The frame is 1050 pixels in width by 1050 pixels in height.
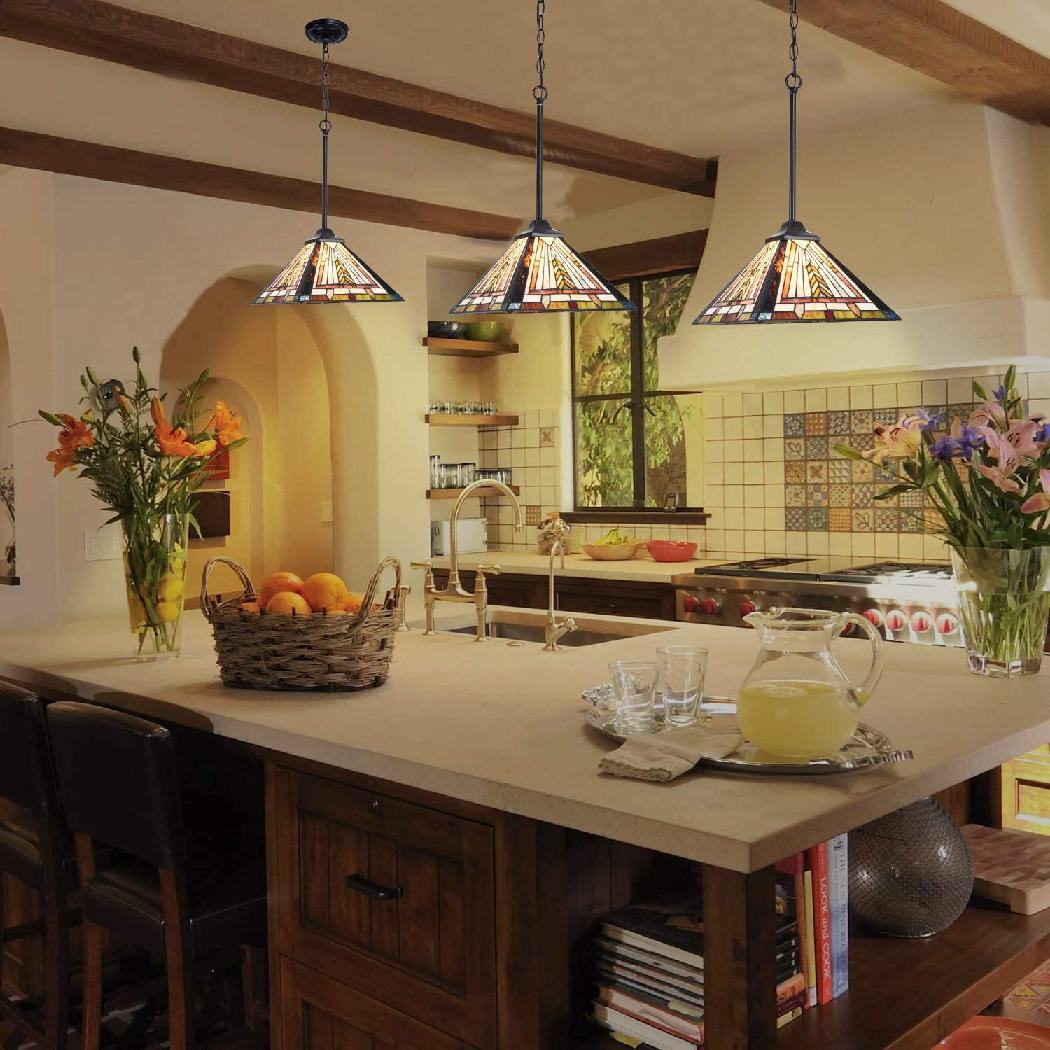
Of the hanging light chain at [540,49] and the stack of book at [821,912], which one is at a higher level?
the hanging light chain at [540,49]

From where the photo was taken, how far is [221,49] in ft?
11.6

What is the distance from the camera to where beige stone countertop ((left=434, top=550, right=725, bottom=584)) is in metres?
5.15

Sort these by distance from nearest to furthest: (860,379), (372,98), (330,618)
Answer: (330,618), (372,98), (860,379)

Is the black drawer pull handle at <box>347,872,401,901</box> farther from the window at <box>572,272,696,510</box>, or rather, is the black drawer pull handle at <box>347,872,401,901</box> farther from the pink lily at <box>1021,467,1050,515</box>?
the window at <box>572,272,696,510</box>

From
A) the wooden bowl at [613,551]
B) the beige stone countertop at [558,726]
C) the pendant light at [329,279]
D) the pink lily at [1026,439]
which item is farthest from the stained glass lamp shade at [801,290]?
the wooden bowl at [613,551]

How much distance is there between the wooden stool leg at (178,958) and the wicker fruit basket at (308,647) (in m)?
0.47

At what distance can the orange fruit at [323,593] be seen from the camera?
8.36ft

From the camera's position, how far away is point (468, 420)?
622 centimetres

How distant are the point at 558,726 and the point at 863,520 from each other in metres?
3.36

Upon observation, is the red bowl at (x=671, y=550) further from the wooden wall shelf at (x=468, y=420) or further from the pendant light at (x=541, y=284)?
the pendant light at (x=541, y=284)

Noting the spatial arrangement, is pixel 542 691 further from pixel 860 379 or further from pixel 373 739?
pixel 860 379

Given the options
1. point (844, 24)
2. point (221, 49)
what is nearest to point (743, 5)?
point (844, 24)

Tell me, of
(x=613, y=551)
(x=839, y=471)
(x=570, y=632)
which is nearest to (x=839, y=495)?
(x=839, y=471)

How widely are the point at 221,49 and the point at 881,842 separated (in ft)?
9.23
